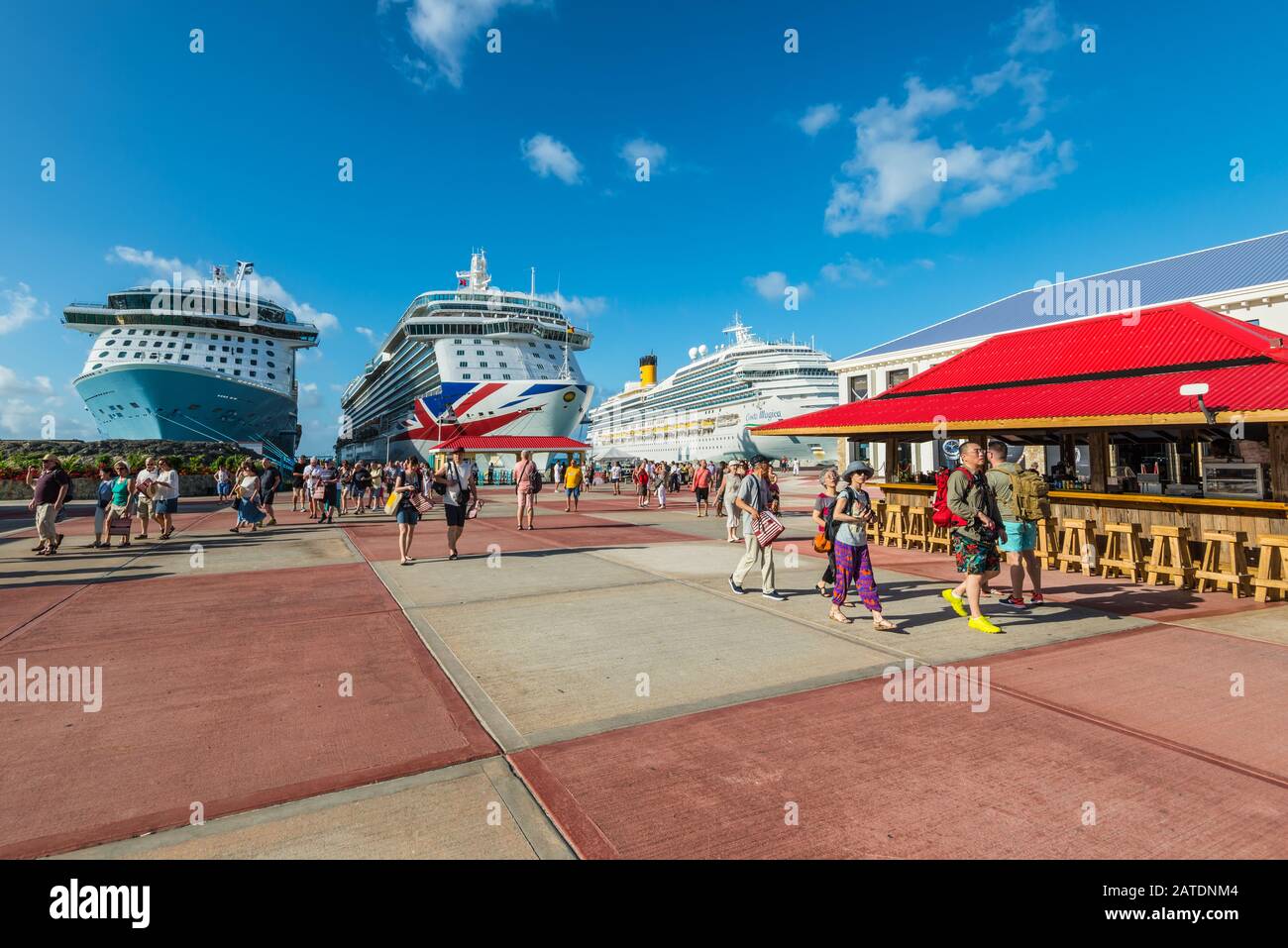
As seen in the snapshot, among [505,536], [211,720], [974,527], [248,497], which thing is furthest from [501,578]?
[248,497]

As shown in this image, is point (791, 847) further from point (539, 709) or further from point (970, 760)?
point (539, 709)

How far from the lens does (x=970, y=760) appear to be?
3164mm

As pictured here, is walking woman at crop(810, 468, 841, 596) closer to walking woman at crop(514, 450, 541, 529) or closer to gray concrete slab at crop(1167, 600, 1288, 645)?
gray concrete slab at crop(1167, 600, 1288, 645)

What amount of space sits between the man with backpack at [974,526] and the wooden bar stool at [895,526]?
6274 millimetres

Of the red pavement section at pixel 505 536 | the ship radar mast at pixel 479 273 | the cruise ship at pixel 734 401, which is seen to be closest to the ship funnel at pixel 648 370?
the cruise ship at pixel 734 401

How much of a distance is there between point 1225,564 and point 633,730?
7.97 m

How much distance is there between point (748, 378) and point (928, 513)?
61.7 meters

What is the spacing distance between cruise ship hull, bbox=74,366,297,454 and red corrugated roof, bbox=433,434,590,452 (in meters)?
14.9

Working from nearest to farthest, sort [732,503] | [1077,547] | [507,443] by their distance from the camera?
[1077,547]
[732,503]
[507,443]

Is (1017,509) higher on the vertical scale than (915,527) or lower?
higher

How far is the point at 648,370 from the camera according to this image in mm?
99438

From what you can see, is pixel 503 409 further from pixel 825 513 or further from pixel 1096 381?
pixel 825 513
